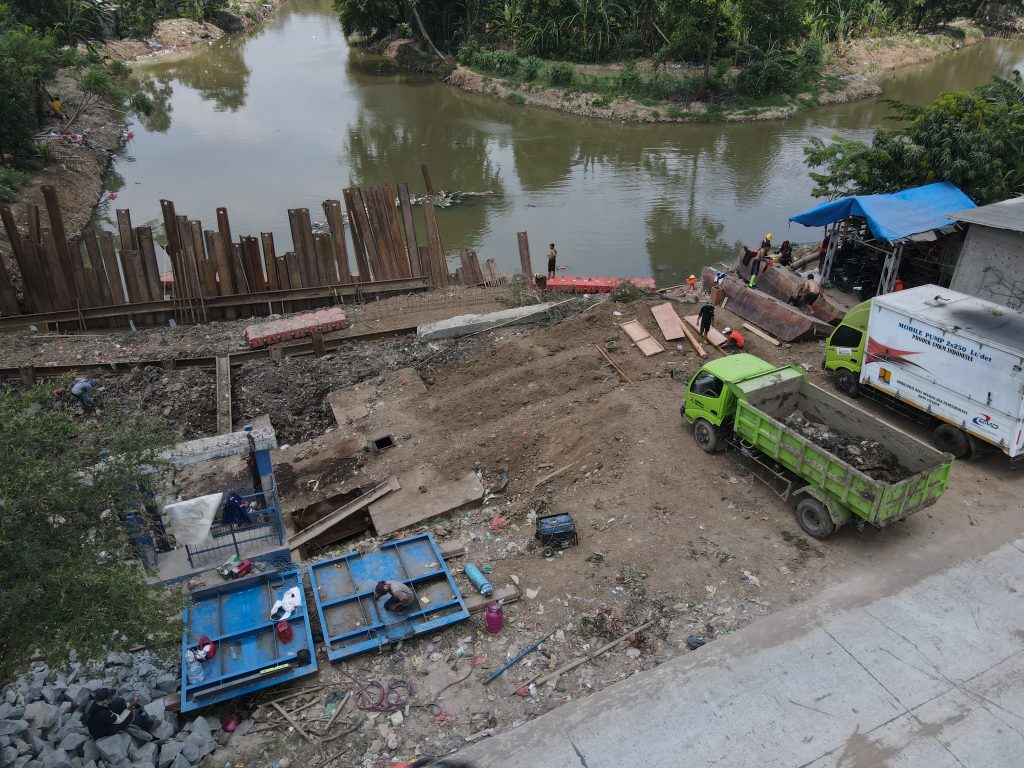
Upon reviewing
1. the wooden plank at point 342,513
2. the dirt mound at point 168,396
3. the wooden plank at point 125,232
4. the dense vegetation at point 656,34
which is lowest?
the wooden plank at point 342,513

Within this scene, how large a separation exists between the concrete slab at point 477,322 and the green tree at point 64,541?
10074mm

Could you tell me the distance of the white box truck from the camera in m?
10.9

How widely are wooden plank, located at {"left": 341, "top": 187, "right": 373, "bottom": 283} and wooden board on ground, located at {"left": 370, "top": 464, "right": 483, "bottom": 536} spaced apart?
859 cm

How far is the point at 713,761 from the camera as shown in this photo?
756 centimetres

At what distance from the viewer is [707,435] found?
478 inches

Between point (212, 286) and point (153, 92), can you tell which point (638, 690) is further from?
point (153, 92)

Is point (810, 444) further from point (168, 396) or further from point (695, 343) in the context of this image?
point (168, 396)

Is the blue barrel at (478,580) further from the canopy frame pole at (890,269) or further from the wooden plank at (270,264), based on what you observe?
the canopy frame pole at (890,269)

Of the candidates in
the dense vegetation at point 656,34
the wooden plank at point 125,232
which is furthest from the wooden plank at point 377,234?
the dense vegetation at point 656,34

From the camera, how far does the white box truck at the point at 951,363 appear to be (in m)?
10.9

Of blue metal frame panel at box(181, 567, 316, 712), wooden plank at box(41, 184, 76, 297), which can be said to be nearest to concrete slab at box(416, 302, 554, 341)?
blue metal frame panel at box(181, 567, 316, 712)

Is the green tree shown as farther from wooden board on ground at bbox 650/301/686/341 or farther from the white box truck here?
the white box truck

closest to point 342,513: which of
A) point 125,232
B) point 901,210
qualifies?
point 125,232

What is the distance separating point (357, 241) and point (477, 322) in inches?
182
